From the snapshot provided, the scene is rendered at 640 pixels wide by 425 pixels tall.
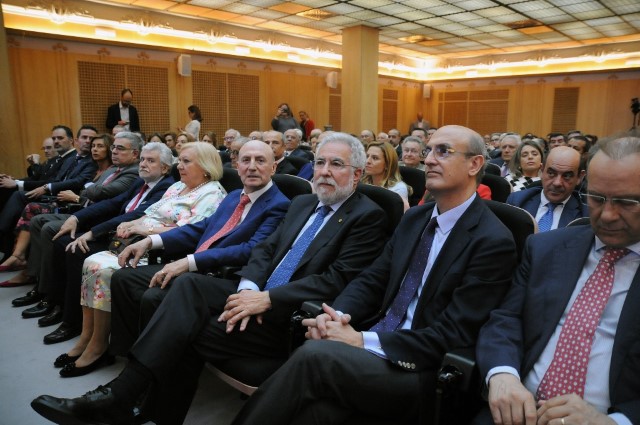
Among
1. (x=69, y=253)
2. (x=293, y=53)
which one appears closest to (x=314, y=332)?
(x=69, y=253)

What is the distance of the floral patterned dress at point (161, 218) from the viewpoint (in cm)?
272

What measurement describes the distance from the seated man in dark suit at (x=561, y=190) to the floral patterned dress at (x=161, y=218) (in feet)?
7.15

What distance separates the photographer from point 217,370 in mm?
1933

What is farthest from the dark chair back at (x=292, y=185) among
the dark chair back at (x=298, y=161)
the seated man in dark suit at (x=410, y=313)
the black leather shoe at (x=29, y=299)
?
the black leather shoe at (x=29, y=299)

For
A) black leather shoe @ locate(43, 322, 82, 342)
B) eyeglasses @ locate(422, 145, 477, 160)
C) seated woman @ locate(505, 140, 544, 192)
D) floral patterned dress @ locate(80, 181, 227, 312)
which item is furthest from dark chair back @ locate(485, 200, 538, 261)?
black leather shoe @ locate(43, 322, 82, 342)

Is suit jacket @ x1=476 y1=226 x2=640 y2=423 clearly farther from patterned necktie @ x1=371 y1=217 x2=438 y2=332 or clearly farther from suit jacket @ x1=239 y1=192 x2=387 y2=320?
suit jacket @ x1=239 y1=192 x2=387 y2=320

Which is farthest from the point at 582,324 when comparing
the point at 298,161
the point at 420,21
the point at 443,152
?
the point at 420,21

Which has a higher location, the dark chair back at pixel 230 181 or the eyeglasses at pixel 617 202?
the eyeglasses at pixel 617 202

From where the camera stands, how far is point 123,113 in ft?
29.3

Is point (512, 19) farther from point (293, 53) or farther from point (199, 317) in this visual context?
point (199, 317)

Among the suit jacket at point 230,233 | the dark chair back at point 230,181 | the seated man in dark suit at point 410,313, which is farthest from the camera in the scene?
the dark chair back at point 230,181

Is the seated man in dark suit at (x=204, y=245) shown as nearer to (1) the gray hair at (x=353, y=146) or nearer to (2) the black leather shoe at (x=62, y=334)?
(1) the gray hair at (x=353, y=146)

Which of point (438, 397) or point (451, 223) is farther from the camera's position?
point (451, 223)

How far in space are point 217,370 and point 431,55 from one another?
14.8m
